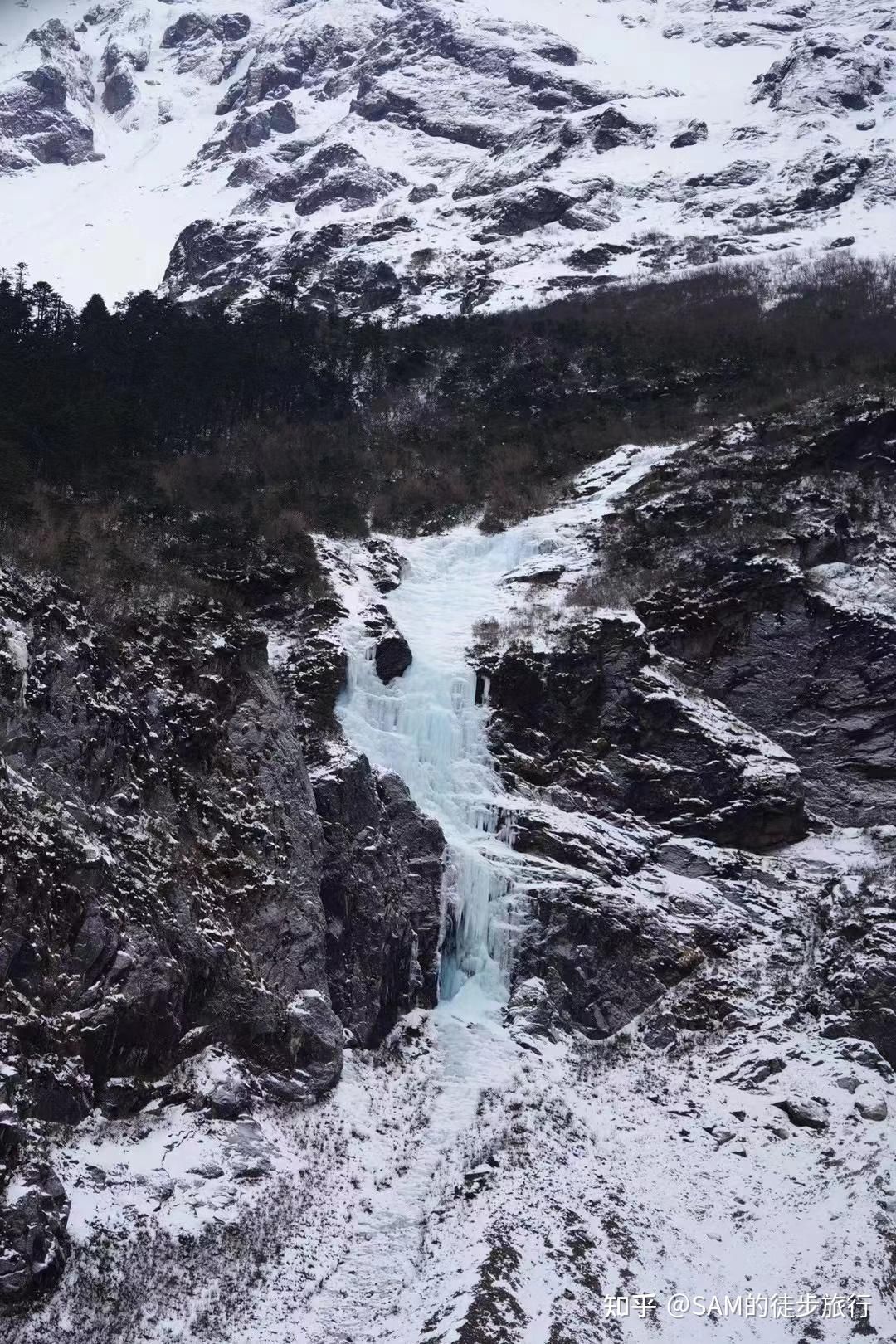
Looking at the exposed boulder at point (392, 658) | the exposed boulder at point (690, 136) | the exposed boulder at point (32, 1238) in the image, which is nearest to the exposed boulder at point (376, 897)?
the exposed boulder at point (392, 658)

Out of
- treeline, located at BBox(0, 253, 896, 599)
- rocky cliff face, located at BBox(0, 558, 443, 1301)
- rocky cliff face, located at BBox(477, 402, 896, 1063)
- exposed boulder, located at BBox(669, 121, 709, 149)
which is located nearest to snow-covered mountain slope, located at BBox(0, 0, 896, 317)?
exposed boulder, located at BBox(669, 121, 709, 149)

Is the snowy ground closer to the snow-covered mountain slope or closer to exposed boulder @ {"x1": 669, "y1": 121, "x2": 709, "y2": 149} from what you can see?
the snow-covered mountain slope

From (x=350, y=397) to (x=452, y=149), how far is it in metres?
63.1

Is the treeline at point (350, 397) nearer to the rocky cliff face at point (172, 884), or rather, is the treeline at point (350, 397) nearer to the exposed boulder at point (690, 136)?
the rocky cliff face at point (172, 884)

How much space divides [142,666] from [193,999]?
8.17 meters

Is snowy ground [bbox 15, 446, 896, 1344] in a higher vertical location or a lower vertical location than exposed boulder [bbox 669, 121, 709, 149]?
lower

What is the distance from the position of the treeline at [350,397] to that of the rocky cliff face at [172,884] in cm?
595

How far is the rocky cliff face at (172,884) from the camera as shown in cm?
2077

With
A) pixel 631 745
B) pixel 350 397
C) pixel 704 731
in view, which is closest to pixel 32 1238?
pixel 631 745

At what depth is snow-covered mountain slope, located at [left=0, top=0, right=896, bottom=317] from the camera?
85188 millimetres

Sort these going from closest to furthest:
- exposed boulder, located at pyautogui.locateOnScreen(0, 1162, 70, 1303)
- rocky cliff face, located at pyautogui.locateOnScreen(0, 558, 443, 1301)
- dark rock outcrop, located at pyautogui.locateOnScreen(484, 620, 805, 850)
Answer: exposed boulder, located at pyautogui.locateOnScreen(0, 1162, 70, 1303) < rocky cliff face, located at pyautogui.locateOnScreen(0, 558, 443, 1301) < dark rock outcrop, located at pyautogui.locateOnScreen(484, 620, 805, 850)

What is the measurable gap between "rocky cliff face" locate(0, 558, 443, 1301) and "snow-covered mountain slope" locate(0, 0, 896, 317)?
44.8 m

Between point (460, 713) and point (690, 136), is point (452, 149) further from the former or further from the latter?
point (460, 713)

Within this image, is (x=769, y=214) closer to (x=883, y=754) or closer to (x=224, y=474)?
(x=224, y=474)
